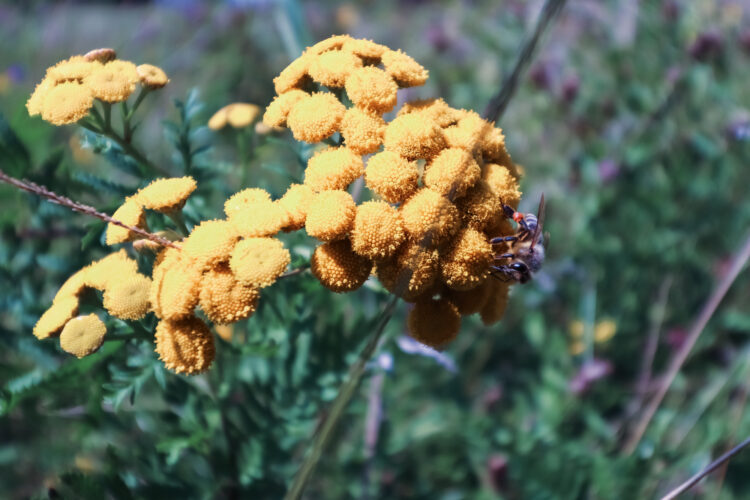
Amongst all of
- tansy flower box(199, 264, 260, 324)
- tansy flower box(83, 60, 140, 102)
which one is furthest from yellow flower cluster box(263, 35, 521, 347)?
tansy flower box(83, 60, 140, 102)

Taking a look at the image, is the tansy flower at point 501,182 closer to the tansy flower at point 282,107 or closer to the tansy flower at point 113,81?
the tansy flower at point 282,107

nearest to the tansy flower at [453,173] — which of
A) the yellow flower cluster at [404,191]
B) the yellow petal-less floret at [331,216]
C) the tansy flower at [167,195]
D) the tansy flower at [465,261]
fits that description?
the yellow flower cluster at [404,191]

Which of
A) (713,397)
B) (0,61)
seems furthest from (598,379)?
(0,61)

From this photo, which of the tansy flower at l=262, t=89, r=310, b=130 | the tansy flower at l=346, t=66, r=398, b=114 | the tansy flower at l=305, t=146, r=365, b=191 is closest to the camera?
the tansy flower at l=305, t=146, r=365, b=191

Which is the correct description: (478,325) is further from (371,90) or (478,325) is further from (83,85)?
(83,85)

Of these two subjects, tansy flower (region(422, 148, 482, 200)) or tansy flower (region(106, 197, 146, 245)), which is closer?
tansy flower (region(422, 148, 482, 200))

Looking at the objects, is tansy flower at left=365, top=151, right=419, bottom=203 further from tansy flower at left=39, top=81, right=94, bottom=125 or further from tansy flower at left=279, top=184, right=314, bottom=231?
tansy flower at left=39, top=81, right=94, bottom=125
